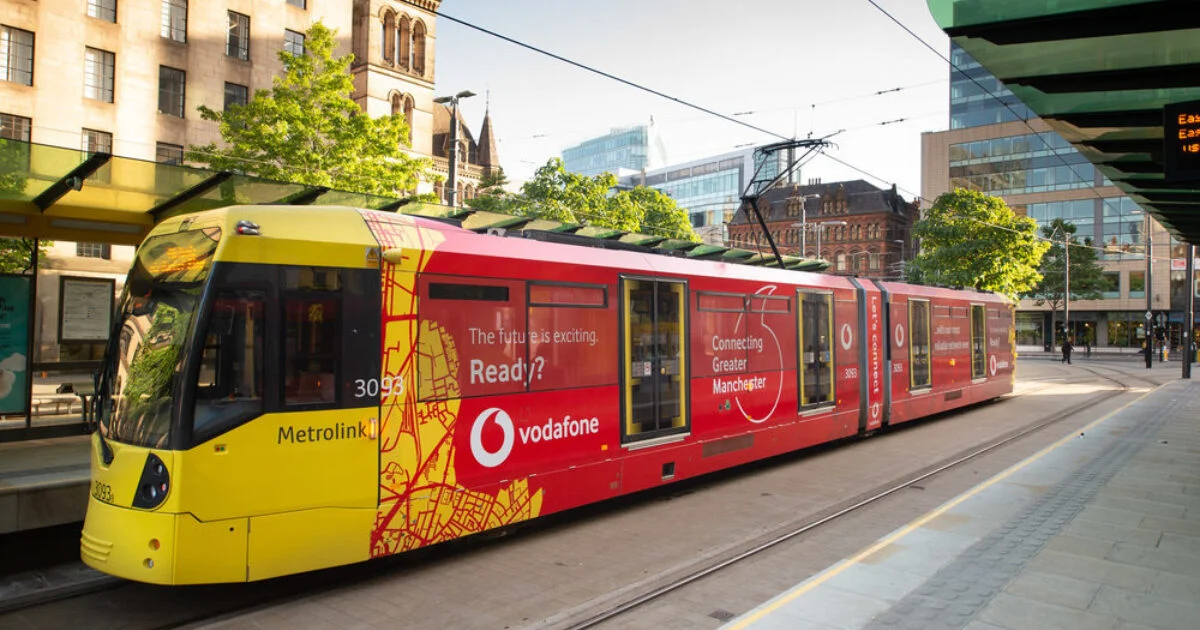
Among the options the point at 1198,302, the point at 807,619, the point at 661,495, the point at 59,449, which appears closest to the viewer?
the point at 807,619

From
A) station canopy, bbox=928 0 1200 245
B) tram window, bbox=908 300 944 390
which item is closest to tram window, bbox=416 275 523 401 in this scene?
station canopy, bbox=928 0 1200 245

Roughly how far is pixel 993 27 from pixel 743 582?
20.0ft

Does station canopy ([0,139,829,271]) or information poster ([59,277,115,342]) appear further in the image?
information poster ([59,277,115,342])

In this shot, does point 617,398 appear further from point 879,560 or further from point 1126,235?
point 1126,235

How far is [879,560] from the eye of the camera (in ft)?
23.9

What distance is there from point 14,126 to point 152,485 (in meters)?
30.2

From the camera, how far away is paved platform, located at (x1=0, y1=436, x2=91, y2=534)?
7.13 m

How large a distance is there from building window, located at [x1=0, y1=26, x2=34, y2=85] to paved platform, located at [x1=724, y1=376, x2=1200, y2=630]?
3362 cm

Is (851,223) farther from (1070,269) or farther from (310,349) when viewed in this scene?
(310,349)

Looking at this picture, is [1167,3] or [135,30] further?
[135,30]

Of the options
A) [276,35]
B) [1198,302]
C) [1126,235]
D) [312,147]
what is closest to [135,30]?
[276,35]

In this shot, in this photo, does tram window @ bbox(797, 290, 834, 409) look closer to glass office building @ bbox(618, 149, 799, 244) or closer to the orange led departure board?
the orange led departure board

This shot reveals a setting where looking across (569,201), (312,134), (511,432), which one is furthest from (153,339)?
(569,201)

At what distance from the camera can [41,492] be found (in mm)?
7324
